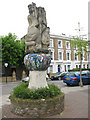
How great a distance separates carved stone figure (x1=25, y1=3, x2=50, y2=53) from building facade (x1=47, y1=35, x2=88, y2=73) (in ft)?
81.5

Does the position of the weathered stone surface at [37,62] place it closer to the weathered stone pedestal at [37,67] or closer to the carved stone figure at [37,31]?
the weathered stone pedestal at [37,67]

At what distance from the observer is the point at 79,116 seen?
5691 mm

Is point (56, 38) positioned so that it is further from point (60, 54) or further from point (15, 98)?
point (15, 98)

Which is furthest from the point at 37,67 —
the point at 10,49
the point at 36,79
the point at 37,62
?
the point at 10,49

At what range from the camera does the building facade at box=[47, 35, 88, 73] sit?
108 ft

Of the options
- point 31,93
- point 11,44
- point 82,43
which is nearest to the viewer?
point 31,93

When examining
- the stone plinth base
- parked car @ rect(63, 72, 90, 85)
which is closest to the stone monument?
the stone plinth base

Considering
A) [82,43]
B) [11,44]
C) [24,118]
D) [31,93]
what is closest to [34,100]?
[31,93]

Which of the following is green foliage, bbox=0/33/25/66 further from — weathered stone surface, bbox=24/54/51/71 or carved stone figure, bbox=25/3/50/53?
weathered stone surface, bbox=24/54/51/71

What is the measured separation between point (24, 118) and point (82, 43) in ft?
38.9

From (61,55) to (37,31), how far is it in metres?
27.7

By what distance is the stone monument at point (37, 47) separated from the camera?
21.9 ft

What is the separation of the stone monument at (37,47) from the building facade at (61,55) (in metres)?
24.9

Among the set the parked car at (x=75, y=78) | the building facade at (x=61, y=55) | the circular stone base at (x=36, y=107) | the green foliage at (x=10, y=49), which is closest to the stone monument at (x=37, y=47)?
the circular stone base at (x=36, y=107)
